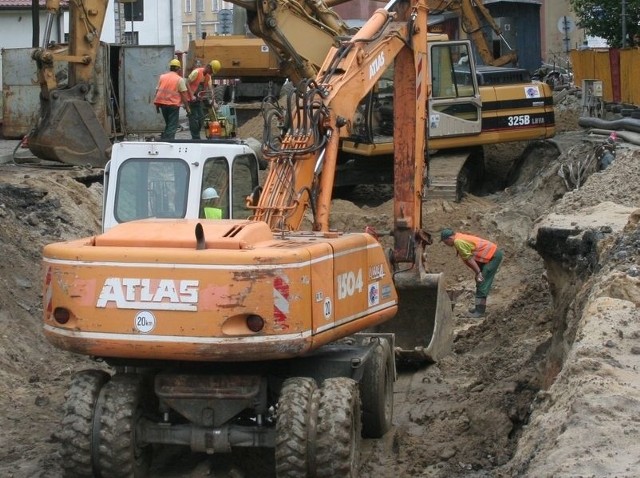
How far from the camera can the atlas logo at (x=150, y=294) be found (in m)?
7.45

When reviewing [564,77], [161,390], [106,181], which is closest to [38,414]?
[106,181]

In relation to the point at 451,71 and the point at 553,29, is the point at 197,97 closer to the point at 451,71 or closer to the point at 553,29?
the point at 451,71

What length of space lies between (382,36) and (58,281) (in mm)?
4365

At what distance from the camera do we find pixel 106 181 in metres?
9.99

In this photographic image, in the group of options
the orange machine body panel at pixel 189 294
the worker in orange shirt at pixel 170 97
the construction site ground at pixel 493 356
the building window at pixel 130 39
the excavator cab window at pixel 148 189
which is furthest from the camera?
the building window at pixel 130 39

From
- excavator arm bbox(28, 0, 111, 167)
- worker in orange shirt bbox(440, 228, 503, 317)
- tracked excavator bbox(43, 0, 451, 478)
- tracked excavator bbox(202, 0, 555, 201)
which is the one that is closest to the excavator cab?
tracked excavator bbox(43, 0, 451, 478)

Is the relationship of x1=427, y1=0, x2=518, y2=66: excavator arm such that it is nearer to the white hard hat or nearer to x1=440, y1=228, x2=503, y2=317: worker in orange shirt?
x1=440, y1=228, x2=503, y2=317: worker in orange shirt

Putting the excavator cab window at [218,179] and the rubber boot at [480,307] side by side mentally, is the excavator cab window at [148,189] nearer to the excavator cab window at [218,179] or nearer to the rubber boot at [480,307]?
the excavator cab window at [218,179]

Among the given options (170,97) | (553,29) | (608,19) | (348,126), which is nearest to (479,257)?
(348,126)

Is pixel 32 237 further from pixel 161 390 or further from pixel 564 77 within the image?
pixel 564 77

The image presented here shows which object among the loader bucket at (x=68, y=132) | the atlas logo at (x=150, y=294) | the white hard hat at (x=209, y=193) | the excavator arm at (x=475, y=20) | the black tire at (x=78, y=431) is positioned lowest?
the black tire at (x=78, y=431)

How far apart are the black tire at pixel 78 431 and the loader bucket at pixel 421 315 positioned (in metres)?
4.14

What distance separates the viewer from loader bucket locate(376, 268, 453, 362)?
1158 cm

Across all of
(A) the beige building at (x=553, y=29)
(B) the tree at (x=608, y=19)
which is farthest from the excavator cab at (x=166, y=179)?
(A) the beige building at (x=553, y=29)
